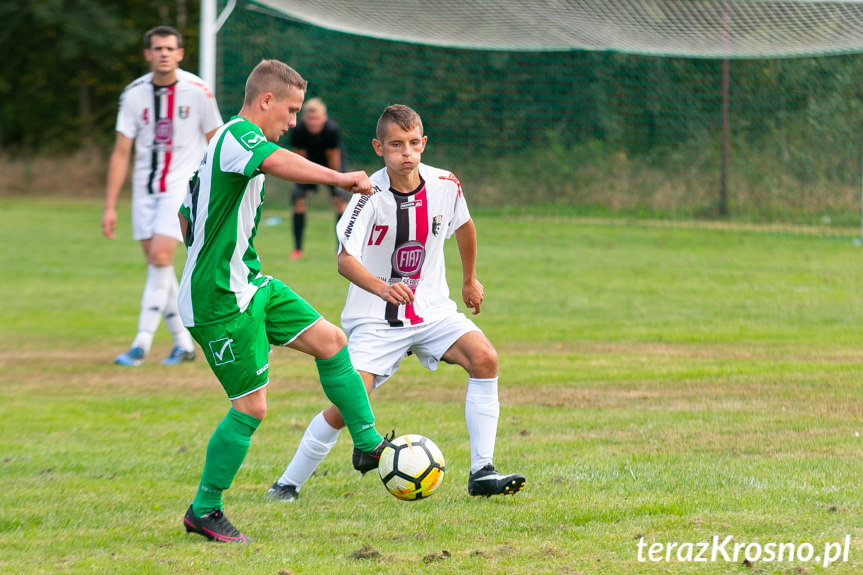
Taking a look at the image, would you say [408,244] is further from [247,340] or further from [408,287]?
[247,340]

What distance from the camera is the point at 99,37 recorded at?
34000 mm

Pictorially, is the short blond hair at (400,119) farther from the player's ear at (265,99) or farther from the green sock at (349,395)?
the green sock at (349,395)

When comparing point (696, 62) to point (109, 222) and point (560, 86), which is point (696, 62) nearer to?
point (560, 86)

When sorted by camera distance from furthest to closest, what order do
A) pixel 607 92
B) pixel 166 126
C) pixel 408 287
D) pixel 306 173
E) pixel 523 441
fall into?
pixel 607 92 → pixel 166 126 → pixel 523 441 → pixel 408 287 → pixel 306 173

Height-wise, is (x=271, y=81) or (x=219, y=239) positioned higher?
(x=271, y=81)

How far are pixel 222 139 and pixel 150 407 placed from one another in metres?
3.16

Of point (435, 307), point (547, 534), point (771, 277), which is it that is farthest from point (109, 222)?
point (771, 277)

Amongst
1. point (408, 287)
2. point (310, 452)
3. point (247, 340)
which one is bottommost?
point (310, 452)

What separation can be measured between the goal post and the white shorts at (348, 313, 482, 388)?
1044 centimetres

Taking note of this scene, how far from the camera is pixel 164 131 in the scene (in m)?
7.70

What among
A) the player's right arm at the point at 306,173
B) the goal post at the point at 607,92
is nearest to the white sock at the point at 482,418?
the player's right arm at the point at 306,173

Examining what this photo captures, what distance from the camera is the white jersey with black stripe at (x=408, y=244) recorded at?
4691 mm

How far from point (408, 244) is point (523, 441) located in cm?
134

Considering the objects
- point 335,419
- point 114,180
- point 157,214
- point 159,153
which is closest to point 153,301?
point 157,214
